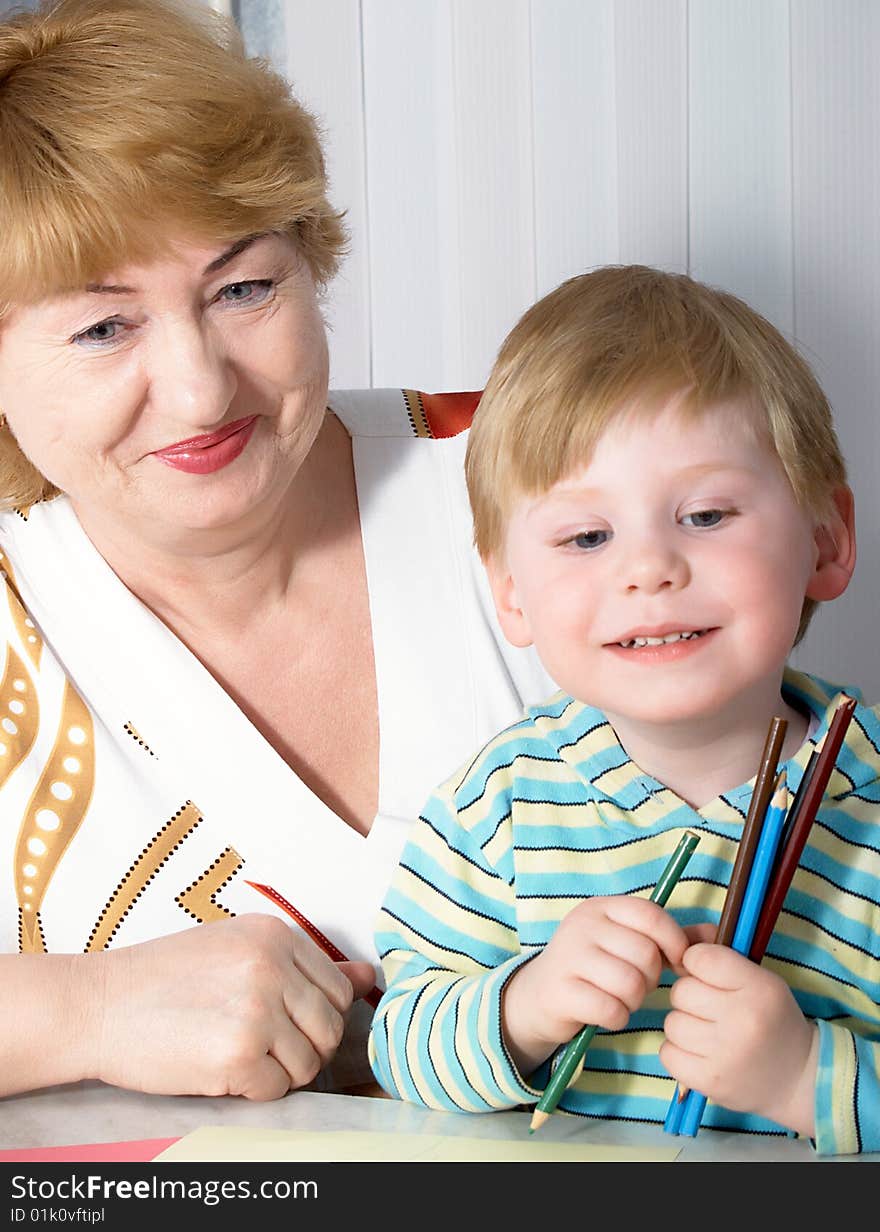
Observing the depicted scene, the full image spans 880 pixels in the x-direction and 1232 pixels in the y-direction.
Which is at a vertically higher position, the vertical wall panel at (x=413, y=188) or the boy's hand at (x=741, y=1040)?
the vertical wall panel at (x=413, y=188)

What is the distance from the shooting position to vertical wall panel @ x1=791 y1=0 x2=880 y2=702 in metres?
1.77

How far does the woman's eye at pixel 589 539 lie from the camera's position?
97 cm

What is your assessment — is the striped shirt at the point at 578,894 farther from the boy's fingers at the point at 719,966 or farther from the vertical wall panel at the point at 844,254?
the vertical wall panel at the point at 844,254

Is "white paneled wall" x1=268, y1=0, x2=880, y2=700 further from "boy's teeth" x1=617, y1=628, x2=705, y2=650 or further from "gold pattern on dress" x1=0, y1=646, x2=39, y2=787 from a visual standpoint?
"boy's teeth" x1=617, y1=628, x2=705, y2=650

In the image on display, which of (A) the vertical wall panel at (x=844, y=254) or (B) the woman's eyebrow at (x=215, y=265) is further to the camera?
(A) the vertical wall panel at (x=844, y=254)

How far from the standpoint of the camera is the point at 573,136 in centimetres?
189

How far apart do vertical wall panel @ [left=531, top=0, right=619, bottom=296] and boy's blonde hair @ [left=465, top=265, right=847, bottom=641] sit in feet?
2.87

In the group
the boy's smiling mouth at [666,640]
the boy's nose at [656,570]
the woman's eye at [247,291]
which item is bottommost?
the boy's smiling mouth at [666,640]

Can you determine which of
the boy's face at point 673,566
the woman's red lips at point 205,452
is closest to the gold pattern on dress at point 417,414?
the woman's red lips at point 205,452

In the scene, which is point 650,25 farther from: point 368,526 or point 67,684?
point 67,684

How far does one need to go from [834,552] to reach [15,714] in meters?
0.81

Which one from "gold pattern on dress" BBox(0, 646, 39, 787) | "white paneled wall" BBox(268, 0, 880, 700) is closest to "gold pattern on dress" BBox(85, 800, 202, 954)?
"gold pattern on dress" BBox(0, 646, 39, 787)

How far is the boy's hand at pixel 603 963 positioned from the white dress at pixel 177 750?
1.62 ft

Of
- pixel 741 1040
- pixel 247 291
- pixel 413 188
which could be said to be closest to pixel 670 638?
pixel 741 1040
